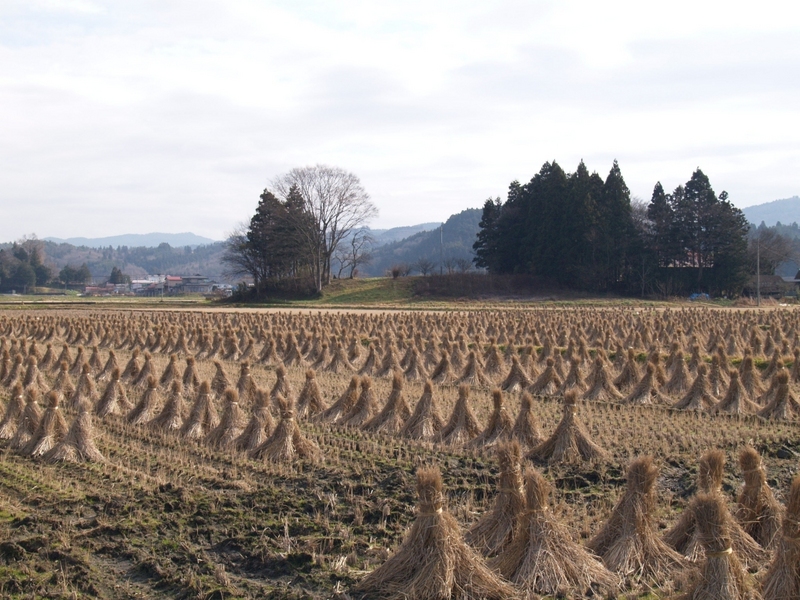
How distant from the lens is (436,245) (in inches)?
5719

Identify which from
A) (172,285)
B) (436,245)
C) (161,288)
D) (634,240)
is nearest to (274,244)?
(634,240)

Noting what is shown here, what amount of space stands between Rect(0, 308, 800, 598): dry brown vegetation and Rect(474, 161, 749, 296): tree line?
35942mm

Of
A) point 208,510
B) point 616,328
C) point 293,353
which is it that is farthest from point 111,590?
point 616,328

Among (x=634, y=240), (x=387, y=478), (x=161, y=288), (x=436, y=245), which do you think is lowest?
(x=387, y=478)

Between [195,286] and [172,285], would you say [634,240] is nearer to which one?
[172,285]

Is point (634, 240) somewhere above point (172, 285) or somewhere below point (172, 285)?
above

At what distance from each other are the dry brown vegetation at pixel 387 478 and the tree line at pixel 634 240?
35.9 m

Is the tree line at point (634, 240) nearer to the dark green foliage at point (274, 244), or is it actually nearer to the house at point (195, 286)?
the dark green foliage at point (274, 244)

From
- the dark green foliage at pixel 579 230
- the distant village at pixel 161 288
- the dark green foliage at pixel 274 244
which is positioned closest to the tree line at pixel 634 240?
the dark green foliage at pixel 579 230

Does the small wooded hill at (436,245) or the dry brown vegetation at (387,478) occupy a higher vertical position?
the small wooded hill at (436,245)

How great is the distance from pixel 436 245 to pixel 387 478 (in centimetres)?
13815

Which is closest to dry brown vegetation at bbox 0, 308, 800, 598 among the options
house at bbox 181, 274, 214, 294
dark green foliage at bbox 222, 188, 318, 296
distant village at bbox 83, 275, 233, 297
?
dark green foliage at bbox 222, 188, 318, 296

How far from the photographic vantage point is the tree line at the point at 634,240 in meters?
50.1

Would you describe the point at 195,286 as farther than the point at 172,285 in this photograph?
Yes
